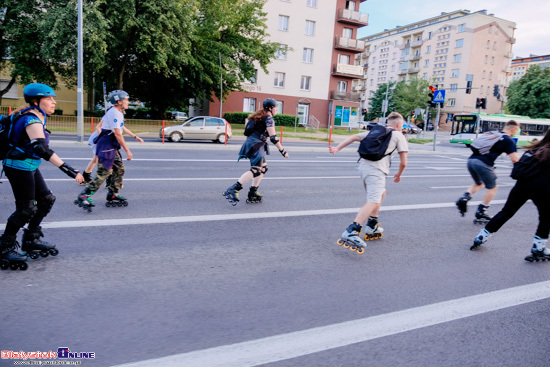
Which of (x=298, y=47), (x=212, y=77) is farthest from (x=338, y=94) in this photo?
(x=212, y=77)

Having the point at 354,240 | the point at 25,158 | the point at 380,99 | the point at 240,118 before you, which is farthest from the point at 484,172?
the point at 380,99

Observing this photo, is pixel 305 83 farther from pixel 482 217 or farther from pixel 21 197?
pixel 21 197

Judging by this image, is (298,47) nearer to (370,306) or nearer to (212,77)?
(212,77)

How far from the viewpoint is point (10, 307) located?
3.19 meters

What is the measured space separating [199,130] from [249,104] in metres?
21.4

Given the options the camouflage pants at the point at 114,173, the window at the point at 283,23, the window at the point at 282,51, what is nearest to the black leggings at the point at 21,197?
the camouflage pants at the point at 114,173

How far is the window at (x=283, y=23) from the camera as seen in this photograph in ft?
141

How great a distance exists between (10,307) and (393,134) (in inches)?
178

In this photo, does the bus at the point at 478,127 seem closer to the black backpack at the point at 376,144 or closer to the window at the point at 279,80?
the window at the point at 279,80

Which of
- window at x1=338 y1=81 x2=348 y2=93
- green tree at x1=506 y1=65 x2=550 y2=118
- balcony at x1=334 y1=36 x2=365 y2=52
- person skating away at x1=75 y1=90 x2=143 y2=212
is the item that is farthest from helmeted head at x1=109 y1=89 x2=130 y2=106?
green tree at x1=506 y1=65 x2=550 y2=118

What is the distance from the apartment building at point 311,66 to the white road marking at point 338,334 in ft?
129

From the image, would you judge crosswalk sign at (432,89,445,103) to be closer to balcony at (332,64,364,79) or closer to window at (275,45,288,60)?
window at (275,45,288,60)

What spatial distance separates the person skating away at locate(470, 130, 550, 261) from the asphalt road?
303 mm

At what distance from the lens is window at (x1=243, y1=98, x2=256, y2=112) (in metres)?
43.2
